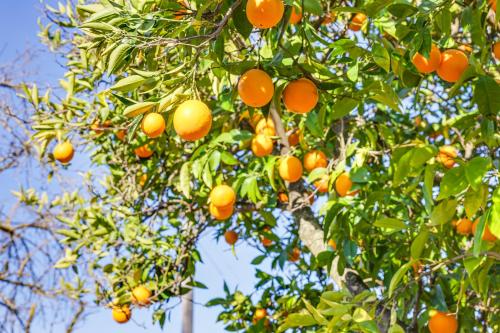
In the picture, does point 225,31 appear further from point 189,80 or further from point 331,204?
point 331,204

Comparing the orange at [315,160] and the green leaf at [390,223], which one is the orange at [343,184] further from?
the green leaf at [390,223]

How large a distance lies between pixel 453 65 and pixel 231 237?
1908mm

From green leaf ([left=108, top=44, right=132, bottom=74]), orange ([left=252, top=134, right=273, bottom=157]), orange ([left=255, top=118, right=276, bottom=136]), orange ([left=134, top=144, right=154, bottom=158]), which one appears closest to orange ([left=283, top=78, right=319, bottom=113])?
green leaf ([left=108, top=44, right=132, bottom=74])

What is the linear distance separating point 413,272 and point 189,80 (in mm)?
1563

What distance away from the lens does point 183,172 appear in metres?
2.72

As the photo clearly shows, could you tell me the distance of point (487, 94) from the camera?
6.31 ft

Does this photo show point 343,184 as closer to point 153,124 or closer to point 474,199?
point 474,199

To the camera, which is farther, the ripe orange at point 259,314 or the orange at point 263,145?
the ripe orange at point 259,314

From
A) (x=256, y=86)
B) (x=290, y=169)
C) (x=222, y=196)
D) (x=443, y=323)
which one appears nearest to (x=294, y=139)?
(x=290, y=169)

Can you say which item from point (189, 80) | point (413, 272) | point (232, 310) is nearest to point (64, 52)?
point (232, 310)

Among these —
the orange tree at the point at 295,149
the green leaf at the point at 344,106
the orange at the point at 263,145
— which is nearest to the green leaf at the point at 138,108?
the orange tree at the point at 295,149

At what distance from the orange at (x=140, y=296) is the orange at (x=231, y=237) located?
0.66 metres

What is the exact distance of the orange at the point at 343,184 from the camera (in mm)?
2514

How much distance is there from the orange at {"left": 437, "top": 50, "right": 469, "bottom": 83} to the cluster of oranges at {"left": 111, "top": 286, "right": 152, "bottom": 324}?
191 centimetres
